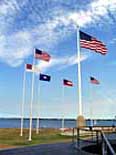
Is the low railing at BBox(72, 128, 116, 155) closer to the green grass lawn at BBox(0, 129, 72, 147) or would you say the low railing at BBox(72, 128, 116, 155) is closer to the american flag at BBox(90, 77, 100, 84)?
the green grass lawn at BBox(0, 129, 72, 147)

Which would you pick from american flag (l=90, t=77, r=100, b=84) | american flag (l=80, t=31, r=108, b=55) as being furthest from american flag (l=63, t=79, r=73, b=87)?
american flag (l=80, t=31, r=108, b=55)

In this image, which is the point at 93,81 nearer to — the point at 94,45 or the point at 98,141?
the point at 94,45

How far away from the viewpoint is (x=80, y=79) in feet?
123

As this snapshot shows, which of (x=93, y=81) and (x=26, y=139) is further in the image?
(x=93, y=81)

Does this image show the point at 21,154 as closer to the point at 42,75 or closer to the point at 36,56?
the point at 36,56

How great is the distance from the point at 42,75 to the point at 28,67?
236cm

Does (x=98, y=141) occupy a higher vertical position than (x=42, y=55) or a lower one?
lower

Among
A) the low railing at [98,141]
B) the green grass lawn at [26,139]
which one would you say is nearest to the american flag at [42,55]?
the green grass lawn at [26,139]

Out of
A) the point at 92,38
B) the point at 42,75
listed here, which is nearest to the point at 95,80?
the point at 42,75

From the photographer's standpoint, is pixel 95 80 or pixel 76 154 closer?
pixel 76 154

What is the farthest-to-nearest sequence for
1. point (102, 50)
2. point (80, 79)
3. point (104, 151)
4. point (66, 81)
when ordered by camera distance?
1. point (66, 81)
2. point (80, 79)
3. point (102, 50)
4. point (104, 151)

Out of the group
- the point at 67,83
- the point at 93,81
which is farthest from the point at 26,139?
the point at 93,81

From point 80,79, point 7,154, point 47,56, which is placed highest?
point 47,56

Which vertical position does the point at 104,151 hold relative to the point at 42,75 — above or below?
below
